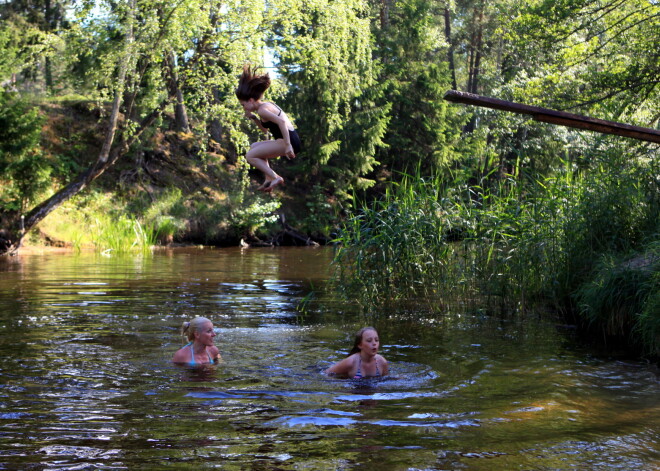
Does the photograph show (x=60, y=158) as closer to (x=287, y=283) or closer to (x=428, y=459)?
(x=287, y=283)

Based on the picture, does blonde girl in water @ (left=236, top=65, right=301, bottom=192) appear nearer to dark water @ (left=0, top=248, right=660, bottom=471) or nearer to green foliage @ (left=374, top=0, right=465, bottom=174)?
dark water @ (left=0, top=248, right=660, bottom=471)

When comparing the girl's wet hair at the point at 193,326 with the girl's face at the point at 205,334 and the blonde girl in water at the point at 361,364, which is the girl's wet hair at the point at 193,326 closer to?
the girl's face at the point at 205,334

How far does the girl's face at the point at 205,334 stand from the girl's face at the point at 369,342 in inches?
72.2

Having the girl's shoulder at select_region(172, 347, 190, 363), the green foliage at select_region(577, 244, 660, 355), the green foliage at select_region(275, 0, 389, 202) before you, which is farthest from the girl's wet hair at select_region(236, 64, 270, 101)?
the green foliage at select_region(275, 0, 389, 202)

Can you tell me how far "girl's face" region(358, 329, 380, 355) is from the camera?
8703mm

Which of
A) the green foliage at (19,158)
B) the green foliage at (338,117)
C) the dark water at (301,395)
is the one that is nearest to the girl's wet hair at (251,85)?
the dark water at (301,395)

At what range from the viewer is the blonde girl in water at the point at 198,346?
9.30m

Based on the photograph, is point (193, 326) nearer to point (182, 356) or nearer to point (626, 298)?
point (182, 356)

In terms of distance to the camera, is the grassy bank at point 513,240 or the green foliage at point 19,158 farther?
the green foliage at point 19,158

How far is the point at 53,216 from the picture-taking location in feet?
87.7

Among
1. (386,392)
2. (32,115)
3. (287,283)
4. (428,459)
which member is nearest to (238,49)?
(32,115)

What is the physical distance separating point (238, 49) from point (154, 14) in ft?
8.61

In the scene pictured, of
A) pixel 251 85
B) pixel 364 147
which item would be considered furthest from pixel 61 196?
pixel 251 85

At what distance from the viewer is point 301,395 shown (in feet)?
26.5
